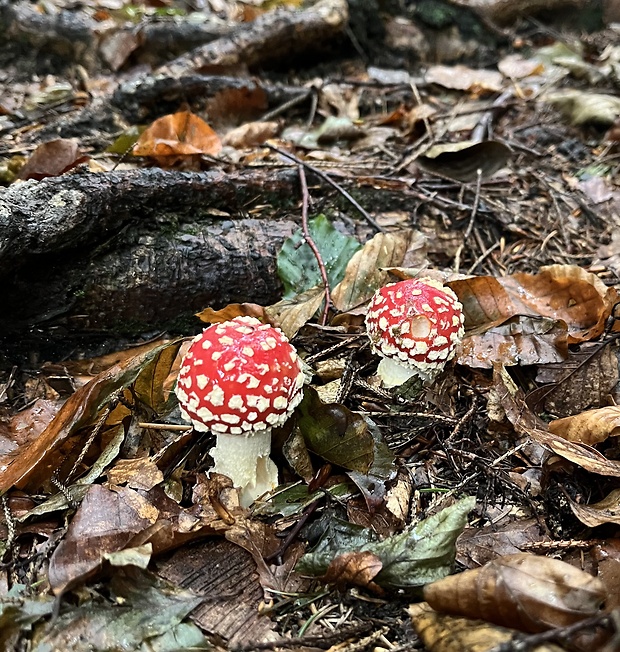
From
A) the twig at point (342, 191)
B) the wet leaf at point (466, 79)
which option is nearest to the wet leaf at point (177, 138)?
the twig at point (342, 191)

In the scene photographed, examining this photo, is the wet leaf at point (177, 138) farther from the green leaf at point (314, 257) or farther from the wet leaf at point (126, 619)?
the wet leaf at point (126, 619)

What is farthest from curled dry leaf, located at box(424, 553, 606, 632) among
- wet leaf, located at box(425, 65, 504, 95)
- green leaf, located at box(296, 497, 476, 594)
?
wet leaf, located at box(425, 65, 504, 95)

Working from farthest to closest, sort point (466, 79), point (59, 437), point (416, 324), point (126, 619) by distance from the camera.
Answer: point (466, 79), point (416, 324), point (59, 437), point (126, 619)

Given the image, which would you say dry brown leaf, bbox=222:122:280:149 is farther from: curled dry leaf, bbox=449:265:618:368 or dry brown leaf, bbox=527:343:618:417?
dry brown leaf, bbox=527:343:618:417

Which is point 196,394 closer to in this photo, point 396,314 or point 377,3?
point 396,314

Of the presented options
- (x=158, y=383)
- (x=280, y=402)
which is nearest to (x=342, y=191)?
(x=158, y=383)

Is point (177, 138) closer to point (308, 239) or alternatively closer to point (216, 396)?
point (308, 239)

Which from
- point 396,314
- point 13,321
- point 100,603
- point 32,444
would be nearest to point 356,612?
point 100,603
